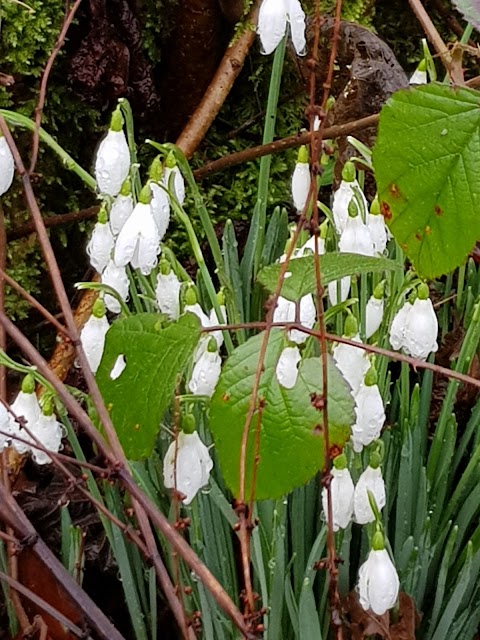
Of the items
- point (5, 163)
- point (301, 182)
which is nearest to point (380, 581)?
point (301, 182)

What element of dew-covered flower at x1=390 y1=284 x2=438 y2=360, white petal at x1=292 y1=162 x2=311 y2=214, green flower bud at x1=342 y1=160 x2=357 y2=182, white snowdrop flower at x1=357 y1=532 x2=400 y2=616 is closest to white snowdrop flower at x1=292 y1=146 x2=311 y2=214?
white petal at x1=292 y1=162 x2=311 y2=214

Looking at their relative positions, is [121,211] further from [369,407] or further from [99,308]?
[369,407]

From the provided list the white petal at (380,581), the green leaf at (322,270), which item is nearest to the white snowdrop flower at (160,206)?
the green leaf at (322,270)

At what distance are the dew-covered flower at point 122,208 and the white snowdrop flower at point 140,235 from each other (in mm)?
63

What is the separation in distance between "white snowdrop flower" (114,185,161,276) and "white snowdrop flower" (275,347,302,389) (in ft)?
0.76

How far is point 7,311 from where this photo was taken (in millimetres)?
1657

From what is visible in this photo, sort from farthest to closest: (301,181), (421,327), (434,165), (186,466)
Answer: (301,181)
(421,327)
(186,466)
(434,165)

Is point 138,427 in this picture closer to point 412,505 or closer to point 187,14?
point 412,505

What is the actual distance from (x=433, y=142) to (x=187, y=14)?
3.77 feet

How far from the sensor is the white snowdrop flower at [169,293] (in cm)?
103

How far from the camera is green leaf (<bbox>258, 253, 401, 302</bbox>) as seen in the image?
776 mm

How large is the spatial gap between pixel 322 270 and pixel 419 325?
27 centimetres

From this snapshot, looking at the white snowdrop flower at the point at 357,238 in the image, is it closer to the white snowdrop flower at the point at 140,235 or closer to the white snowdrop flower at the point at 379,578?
the white snowdrop flower at the point at 140,235

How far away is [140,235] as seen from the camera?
976mm
